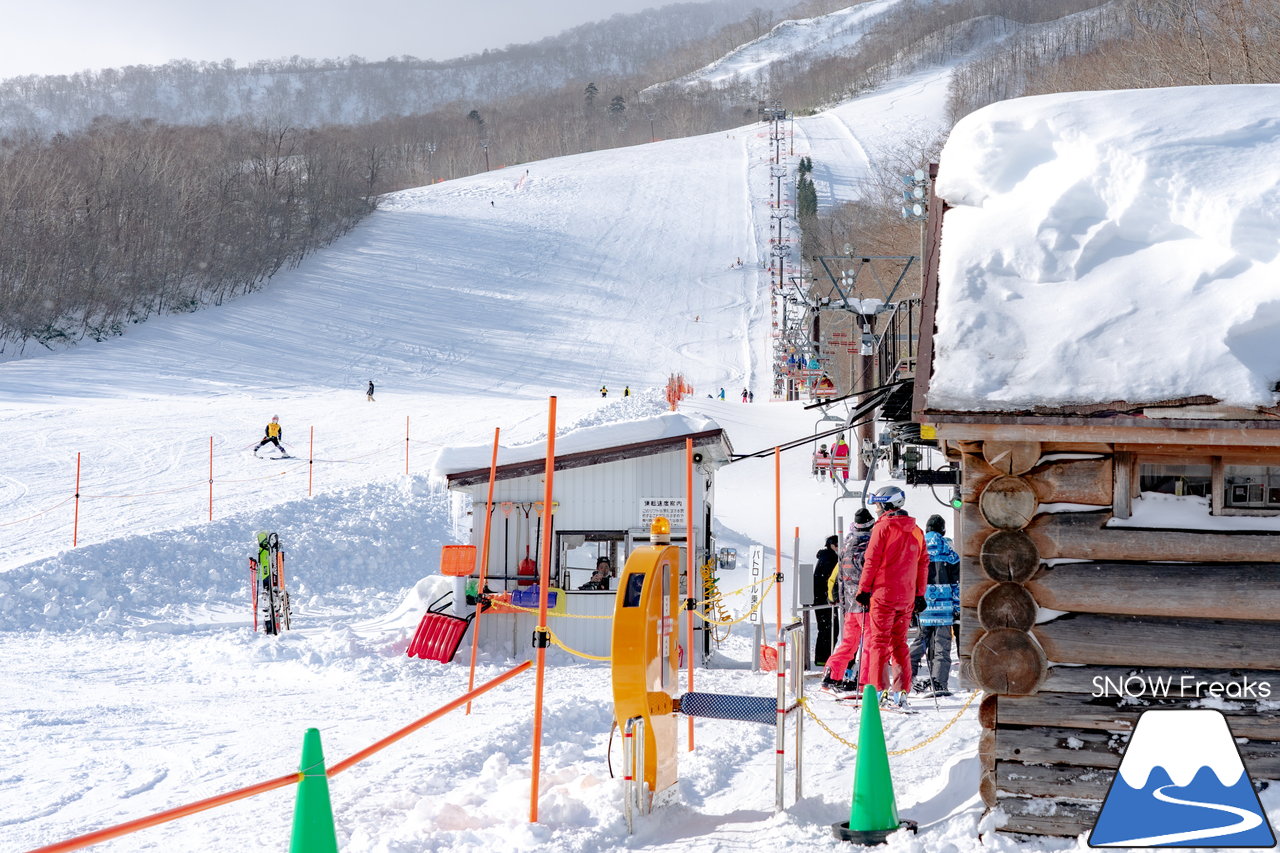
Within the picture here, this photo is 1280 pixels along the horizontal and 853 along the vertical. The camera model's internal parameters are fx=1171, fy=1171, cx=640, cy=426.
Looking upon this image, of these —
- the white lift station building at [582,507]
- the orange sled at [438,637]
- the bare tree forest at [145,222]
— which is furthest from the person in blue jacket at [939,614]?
the bare tree forest at [145,222]

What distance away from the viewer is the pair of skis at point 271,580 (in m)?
14.1

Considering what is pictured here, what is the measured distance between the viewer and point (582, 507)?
1366cm

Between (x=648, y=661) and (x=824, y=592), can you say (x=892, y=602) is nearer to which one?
(x=648, y=661)

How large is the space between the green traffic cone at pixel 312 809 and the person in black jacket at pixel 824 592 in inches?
280

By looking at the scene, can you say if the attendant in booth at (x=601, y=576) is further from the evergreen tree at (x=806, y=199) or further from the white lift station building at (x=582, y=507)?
the evergreen tree at (x=806, y=199)

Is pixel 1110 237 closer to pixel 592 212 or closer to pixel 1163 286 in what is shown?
pixel 1163 286

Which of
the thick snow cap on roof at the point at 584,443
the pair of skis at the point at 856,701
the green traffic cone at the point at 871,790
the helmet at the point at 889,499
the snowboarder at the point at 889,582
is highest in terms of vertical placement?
the thick snow cap on roof at the point at 584,443

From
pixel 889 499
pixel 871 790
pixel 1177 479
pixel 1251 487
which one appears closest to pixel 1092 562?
pixel 1177 479

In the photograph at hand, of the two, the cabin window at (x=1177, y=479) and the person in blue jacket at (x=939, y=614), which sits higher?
the cabin window at (x=1177, y=479)

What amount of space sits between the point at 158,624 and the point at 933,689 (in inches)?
405

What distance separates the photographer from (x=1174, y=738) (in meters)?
5.39

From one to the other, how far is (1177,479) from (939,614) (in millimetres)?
3796

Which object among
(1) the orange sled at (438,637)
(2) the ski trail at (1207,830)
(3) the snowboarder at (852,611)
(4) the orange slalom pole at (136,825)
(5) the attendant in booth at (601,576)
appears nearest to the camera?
(4) the orange slalom pole at (136,825)

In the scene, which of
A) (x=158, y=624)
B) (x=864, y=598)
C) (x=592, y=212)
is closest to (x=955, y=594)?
Answer: (x=864, y=598)
